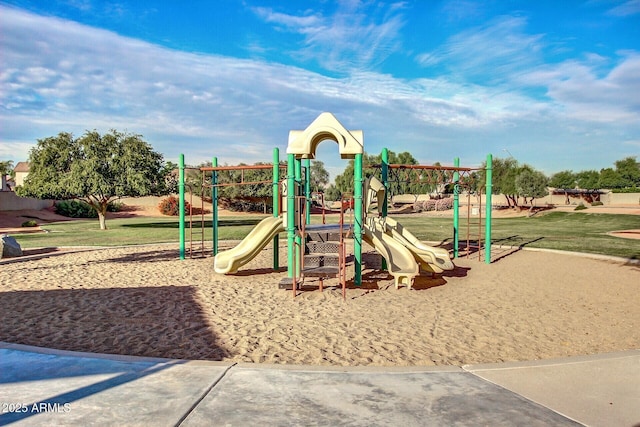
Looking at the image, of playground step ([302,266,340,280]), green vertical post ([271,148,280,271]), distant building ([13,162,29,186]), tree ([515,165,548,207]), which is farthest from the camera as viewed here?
distant building ([13,162,29,186])

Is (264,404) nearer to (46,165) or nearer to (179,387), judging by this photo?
(179,387)

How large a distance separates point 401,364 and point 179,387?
254 cm

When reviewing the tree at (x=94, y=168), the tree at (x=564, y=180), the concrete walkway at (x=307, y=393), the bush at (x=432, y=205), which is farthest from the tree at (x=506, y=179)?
the concrete walkway at (x=307, y=393)

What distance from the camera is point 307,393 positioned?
414 centimetres

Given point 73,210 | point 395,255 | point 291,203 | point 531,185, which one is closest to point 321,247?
point 291,203

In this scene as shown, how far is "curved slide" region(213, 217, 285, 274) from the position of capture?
10.8 m

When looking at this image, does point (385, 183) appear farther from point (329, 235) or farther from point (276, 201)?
point (276, 201)

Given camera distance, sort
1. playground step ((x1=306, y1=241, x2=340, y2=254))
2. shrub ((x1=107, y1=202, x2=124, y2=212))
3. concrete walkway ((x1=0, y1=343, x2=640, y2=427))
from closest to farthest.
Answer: concrete walkway ((x1=0, y1=343, x2=640, y2=427))
playground step ((x1=306, y1=241, x2=340, y2=254))
shrub ((x1=107, y1=202, x2=124, y2=212))

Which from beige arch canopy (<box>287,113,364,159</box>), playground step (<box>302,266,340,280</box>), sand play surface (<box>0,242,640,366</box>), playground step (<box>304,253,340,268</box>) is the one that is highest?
beige arch canopy (<box>287,113,364,159</box>)

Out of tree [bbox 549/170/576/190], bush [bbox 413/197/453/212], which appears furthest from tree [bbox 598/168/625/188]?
bush [bbox 413/197/453/212]

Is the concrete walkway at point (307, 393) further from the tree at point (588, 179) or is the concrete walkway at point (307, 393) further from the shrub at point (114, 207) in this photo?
the tree at point (588, 179)

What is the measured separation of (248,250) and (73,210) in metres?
44.3

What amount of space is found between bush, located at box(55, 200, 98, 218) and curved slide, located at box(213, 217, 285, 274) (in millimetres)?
42675

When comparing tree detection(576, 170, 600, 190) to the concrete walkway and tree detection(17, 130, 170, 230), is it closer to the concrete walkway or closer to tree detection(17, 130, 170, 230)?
tree detection(17, 130, 170, 230)
